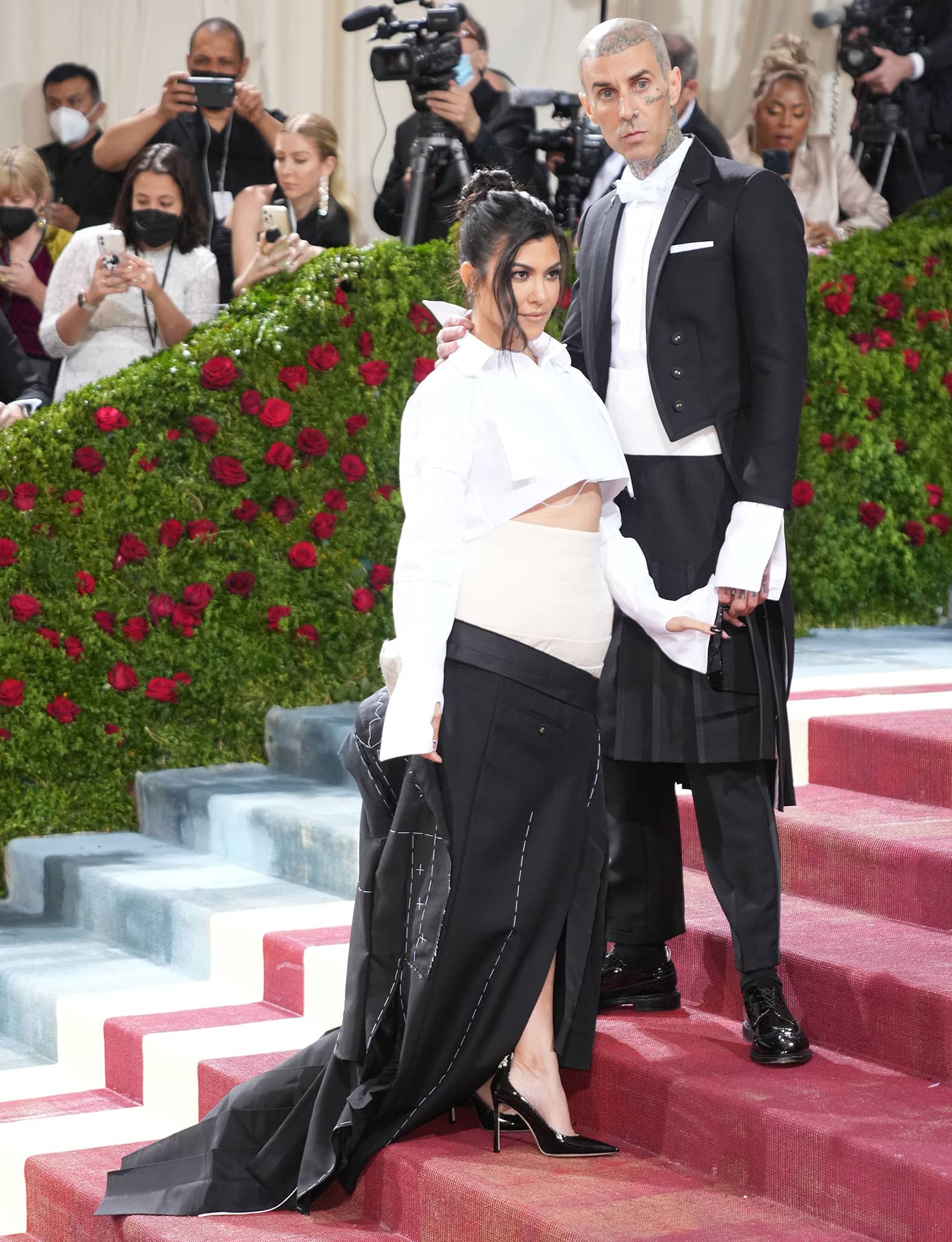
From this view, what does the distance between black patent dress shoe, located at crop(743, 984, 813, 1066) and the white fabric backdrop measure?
533cm

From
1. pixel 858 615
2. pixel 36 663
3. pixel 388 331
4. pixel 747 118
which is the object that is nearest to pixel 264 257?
pixel 388 331

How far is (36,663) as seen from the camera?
479 cm

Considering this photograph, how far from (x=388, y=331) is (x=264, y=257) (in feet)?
1.32

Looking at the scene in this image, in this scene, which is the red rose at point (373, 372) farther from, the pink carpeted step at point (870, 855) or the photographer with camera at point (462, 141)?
the pink carpeted step at point (870, 855)

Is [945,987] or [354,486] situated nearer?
[945,987]

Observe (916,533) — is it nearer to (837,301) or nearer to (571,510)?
(837,301)

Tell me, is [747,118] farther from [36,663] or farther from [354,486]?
[36,663]

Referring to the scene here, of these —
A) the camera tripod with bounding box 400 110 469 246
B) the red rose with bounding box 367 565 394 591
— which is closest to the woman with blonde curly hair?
the camera tripod with bounding box 400 110 469 246

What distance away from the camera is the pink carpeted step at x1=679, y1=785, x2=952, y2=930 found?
3.26 m

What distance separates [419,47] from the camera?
17.6ft

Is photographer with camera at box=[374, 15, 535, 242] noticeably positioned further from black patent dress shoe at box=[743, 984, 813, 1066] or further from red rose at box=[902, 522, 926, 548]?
black patent dress shoe at box=[743, 984, 813, 1066]

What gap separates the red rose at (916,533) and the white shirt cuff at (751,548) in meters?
3.11

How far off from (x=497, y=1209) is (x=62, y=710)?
251 cm

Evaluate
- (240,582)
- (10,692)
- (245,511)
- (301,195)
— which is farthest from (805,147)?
(10,692)
